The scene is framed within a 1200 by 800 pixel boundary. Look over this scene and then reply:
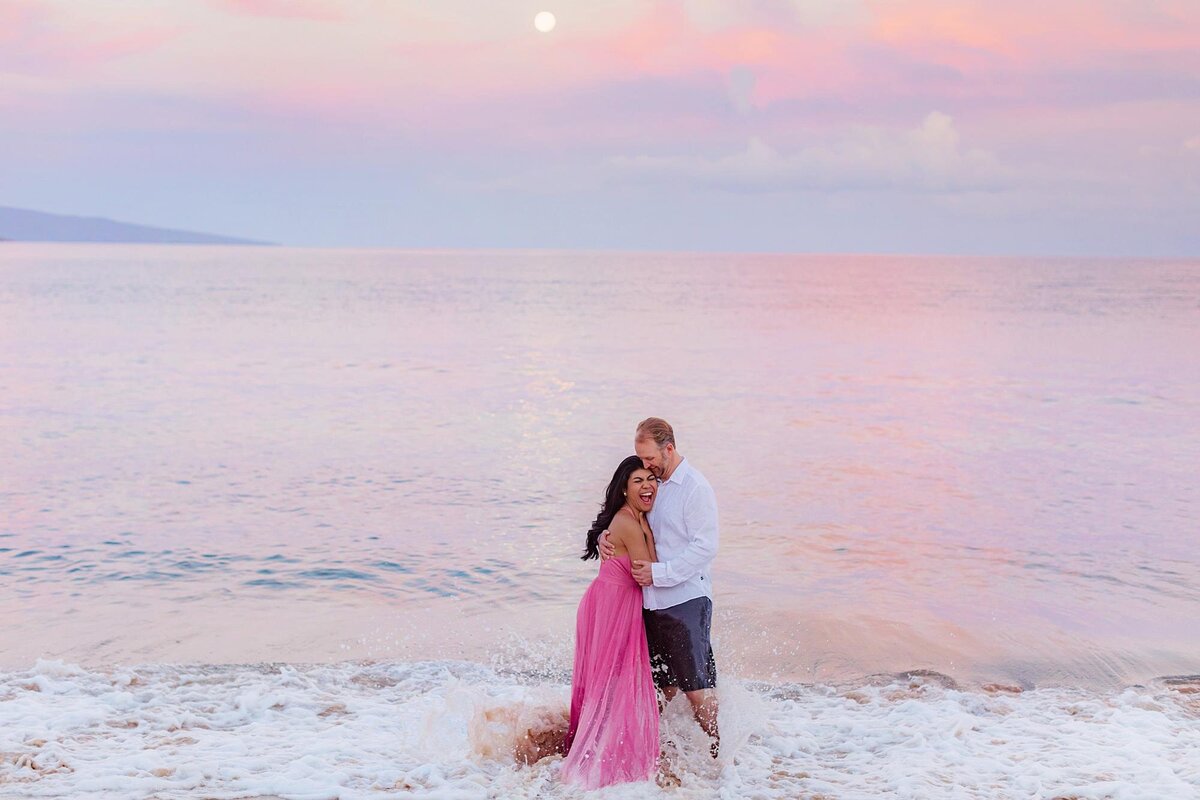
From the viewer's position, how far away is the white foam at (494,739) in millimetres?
6949

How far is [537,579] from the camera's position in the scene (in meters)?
12.6

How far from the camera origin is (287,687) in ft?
29.3

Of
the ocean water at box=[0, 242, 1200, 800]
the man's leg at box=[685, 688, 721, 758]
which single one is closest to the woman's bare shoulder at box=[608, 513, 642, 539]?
the man's leg at box=[685, 688, 721, 758]

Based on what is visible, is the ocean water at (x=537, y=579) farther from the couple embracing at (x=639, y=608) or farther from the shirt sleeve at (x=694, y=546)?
the shirt sleeve at (x=694, y=546)

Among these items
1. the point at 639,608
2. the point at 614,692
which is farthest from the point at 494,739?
the point at 639,608

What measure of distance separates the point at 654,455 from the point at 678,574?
0.77 meters

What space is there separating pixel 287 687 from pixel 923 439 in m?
17.6

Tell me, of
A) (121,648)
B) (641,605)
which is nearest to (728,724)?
(641,605)

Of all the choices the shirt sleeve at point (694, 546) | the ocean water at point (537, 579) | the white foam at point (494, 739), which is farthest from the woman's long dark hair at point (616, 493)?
the ocean water at point (537, 579)

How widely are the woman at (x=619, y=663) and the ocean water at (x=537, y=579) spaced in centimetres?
23

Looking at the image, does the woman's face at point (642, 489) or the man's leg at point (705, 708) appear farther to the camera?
the man's leg at point (705, 708)

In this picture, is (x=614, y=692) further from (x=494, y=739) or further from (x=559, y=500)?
(x=559, y=500)

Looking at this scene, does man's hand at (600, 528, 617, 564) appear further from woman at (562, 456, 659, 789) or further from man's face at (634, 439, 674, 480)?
man's face at (634, 439, 674, 480)

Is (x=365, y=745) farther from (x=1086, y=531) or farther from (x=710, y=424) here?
(x=710, y=424)
